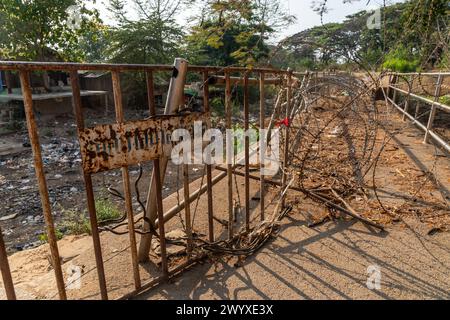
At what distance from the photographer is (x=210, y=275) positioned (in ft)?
7.17

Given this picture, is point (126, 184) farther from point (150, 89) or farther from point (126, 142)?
point (150, 89)

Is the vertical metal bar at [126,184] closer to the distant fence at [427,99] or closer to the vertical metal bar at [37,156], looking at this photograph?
the vertical metal bar at [37,156]

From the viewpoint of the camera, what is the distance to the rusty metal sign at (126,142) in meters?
1.55

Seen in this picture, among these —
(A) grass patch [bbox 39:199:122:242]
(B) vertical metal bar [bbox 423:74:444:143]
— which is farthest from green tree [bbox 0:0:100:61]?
(B) vertical metal bar [bbox 423:74:444:143]

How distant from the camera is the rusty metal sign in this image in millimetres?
1555

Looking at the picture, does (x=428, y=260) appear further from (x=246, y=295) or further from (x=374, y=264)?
(x=246, y=295)

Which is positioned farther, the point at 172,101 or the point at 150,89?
the point at 172,101

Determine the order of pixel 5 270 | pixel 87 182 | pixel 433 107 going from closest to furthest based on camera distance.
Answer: pixel 5 270 < pixel 87 182 < pixel 433 107

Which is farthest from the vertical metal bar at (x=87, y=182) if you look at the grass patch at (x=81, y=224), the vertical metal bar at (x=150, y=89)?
the grass patch at (x=81, y=224)

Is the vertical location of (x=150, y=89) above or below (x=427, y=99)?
above

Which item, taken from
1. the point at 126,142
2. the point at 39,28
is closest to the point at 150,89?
the point at 126,142

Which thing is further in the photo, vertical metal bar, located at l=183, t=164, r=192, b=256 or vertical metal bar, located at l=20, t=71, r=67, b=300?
vertical metal bar, located at l=183, t=164, r=192, b=256

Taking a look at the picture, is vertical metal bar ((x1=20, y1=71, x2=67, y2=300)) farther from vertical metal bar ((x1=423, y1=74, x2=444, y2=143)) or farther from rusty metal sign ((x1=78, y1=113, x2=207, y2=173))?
vertical metal bar ((x1=423, y1=74, x2=444, y2=143))

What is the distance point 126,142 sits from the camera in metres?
1.67
